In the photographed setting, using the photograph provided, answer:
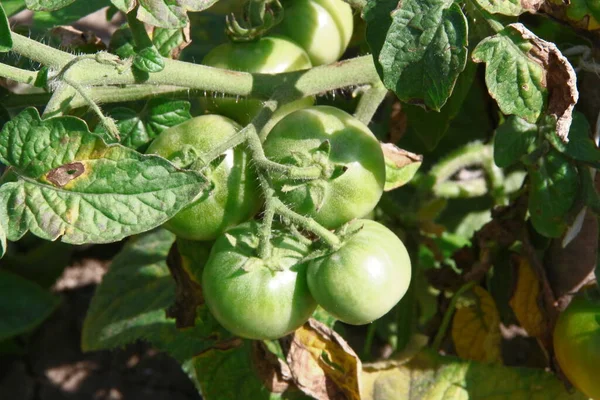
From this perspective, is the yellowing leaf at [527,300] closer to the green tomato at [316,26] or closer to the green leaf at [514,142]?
the green leaf at [514,142]

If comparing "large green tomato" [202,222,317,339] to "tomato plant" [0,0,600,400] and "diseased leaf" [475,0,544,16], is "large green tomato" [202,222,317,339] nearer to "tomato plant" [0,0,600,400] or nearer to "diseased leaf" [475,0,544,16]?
"tomato plant" [0,0,600,400]

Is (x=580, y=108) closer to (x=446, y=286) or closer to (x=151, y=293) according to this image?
(x=446, y=286)

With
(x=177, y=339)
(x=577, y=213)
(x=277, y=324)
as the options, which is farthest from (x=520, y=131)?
(x=177, y=339)

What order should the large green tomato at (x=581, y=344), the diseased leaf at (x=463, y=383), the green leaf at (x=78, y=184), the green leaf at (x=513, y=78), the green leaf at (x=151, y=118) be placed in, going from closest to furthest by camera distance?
the green leaf at (x=78, y=184)
the green leaf at (x=513, y=78)
the green leaf at (x=151, y=118)
the large green tomato at (x=581, y=344)
the diseased leaf at (x=463, y=383)

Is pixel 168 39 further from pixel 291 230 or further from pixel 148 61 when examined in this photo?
pixel 291 230

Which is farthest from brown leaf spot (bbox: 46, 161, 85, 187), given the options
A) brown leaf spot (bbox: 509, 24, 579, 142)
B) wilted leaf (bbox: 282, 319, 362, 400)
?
brown leaf spot (bbox: 509, 24, 579, 142)

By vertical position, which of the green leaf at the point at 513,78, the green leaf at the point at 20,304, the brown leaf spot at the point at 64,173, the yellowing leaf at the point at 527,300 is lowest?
the green leaf at the point at 20,304

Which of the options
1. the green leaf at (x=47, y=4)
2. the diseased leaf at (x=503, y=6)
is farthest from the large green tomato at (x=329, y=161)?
the green leaf at (x=47, y=4)
